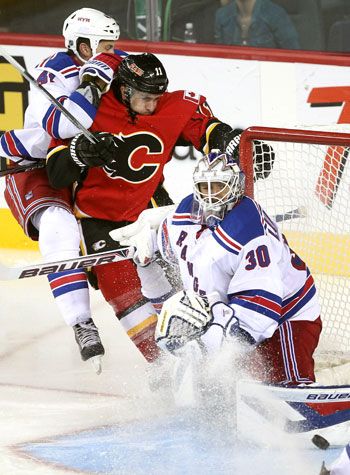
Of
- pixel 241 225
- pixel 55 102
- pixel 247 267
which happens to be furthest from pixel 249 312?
pixel 55 102

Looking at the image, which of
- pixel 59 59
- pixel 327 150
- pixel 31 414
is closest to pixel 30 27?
pixel 59 59

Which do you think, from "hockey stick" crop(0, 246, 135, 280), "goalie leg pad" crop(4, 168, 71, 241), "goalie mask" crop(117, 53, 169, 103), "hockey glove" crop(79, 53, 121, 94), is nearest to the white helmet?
"hockey glove" crop(79, 53, 121, 94)

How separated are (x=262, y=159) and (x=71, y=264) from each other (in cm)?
71

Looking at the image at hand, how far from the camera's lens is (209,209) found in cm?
360

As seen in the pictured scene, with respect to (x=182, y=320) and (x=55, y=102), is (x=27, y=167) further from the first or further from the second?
(x=182, y=320)

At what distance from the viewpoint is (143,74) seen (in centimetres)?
409

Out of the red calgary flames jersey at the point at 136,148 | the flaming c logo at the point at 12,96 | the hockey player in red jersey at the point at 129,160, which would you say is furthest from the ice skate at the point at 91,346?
the flaming c logo at the point at 12,96

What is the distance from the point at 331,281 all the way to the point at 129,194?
0.78 m

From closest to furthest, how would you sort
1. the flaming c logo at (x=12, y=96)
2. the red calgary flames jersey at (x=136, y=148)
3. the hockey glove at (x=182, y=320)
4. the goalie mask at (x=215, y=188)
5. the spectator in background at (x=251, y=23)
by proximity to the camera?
the hockey glove at (x=182, y=320), the goalie mask at (x=215, y=188), the red calgary flames jersey at (x=136, y=148), the spectator in background at (x=251, y=23), the flaming c logo at (x=12, y=96)

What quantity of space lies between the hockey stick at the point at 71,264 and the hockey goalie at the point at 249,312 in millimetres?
419

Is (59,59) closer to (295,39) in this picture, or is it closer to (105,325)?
(105,325)

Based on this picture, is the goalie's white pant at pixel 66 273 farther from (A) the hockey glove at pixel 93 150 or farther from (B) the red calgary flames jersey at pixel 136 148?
(A) the hockey glove at pixel 93 150

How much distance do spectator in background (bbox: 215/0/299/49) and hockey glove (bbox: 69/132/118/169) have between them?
1714 millimetres

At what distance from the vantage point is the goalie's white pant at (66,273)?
14.0ft
